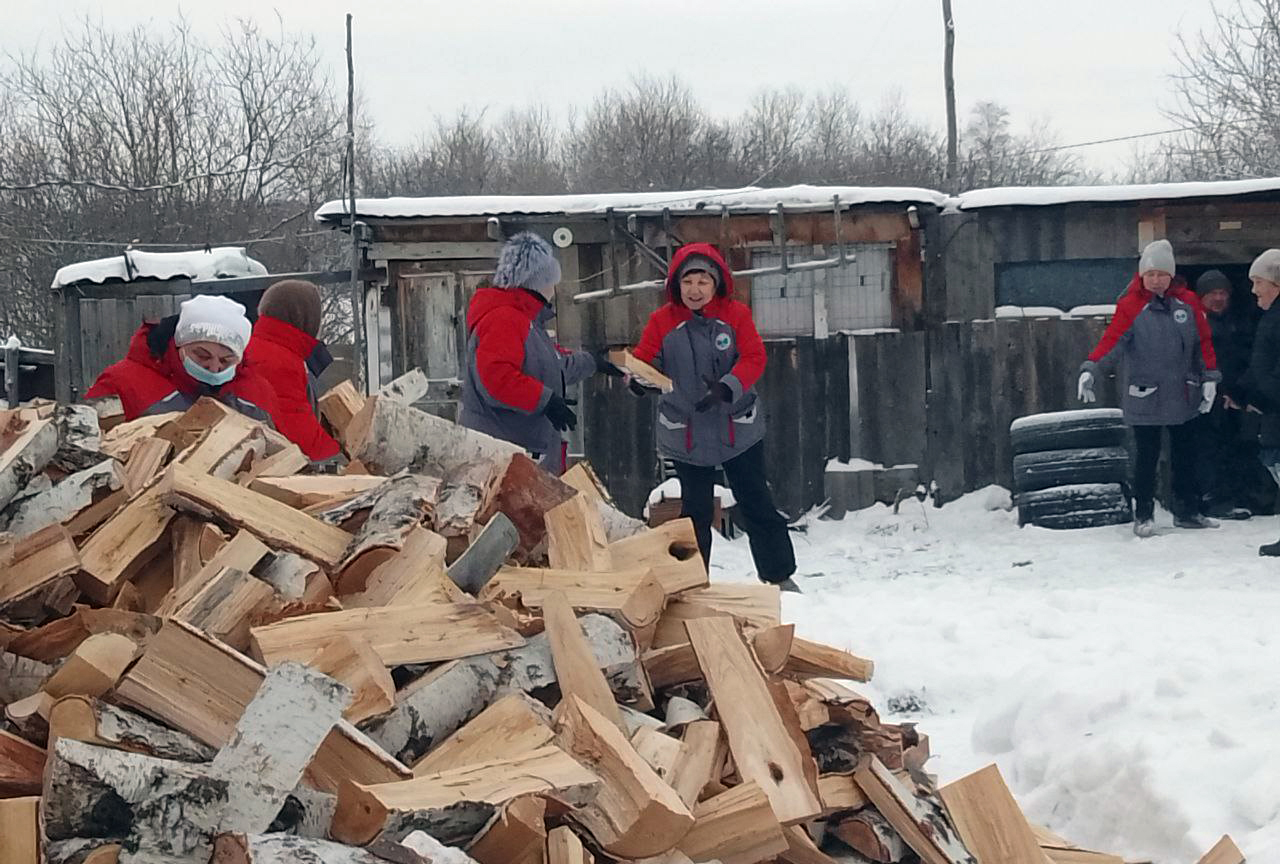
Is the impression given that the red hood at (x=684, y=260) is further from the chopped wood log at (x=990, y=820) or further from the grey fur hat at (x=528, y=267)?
the chopped wood log at (x=990, y=820)

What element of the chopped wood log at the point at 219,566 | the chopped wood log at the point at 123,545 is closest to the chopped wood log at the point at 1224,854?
the chopped wood log at the point at 219,566

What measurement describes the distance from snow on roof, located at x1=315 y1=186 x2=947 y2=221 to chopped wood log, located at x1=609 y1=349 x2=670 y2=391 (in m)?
4.25

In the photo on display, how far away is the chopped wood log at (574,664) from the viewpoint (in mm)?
2799

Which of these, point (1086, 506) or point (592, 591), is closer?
point (592, 591)

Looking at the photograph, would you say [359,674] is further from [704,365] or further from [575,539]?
[704,365]

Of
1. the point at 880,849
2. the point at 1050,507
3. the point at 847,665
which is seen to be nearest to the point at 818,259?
the point at 1050,507

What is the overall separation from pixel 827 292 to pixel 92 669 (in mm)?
8818

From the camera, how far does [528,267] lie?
5.46m

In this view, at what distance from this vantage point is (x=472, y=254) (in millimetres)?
10555

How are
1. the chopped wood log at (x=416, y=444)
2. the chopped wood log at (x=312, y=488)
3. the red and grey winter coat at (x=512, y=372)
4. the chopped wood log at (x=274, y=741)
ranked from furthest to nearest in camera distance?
the red and grey winter coat at (x=512, y=372) → the chopped wood log at (x=416, y=444) → the chopped wood log at (x=312, y=488) → the chopped wood log at (x=274, y=741)

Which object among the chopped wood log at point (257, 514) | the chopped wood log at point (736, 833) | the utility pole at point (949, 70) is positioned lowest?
the chopped wood log at point (736, 833)

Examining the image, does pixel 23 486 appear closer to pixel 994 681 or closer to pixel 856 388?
pixel 994 681

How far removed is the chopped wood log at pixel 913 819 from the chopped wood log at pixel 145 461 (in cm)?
199

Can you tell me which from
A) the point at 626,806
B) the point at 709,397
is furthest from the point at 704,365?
the point at 626,806
